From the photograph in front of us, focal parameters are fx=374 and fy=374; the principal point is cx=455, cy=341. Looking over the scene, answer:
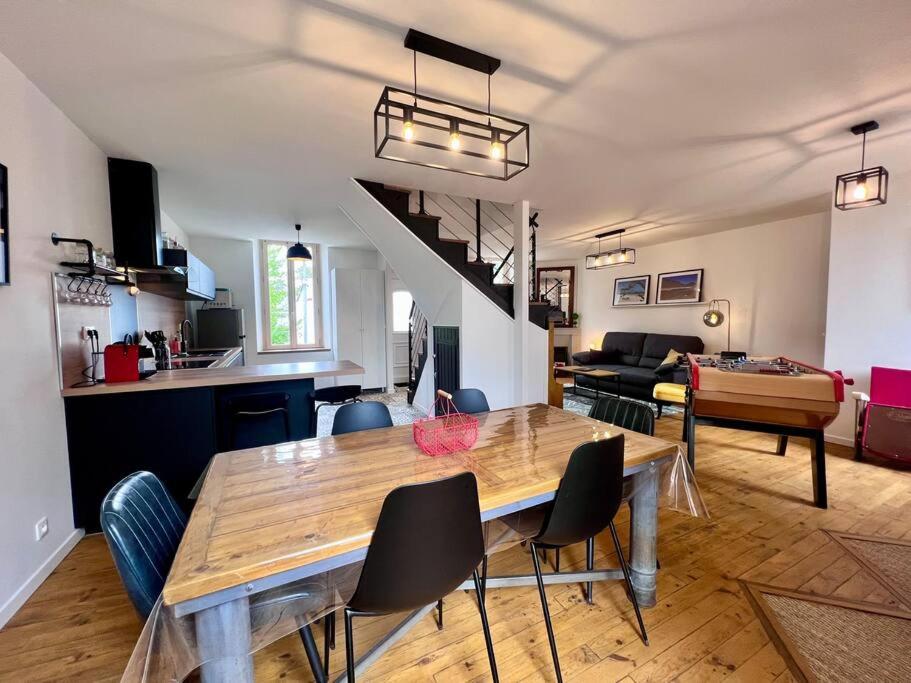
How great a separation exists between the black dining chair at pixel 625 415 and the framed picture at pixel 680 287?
14.8 ft

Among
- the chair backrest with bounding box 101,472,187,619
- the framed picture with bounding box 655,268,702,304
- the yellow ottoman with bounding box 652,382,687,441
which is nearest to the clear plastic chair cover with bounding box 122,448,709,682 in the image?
the chair backrest with bounding box 101,472,187,619

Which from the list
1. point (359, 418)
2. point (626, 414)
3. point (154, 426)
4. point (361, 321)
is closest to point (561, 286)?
point (361, 321)

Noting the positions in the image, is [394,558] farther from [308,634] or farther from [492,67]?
[492,67]

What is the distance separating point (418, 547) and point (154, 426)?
7.82 ft

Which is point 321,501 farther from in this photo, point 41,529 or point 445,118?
point 41,529

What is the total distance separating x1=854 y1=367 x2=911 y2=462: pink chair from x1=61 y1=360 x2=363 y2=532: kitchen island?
4.65m

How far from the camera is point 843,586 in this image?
191 centimetres

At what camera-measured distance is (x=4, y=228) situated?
172 cm

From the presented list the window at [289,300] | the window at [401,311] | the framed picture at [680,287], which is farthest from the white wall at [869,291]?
the window at [289,300]

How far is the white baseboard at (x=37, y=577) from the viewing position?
5.58 ft

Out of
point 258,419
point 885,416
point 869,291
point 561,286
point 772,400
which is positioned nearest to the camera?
point 772,400

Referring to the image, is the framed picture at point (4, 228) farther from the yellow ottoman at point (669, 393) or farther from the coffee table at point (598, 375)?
the yellow ottoman at point (669, 393)

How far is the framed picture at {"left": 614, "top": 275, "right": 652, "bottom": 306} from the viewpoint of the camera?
6523 mm

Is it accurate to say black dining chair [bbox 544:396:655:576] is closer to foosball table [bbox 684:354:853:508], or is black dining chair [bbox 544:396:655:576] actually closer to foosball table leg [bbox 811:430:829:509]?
foosball table [bbox 684:354:853:508]
